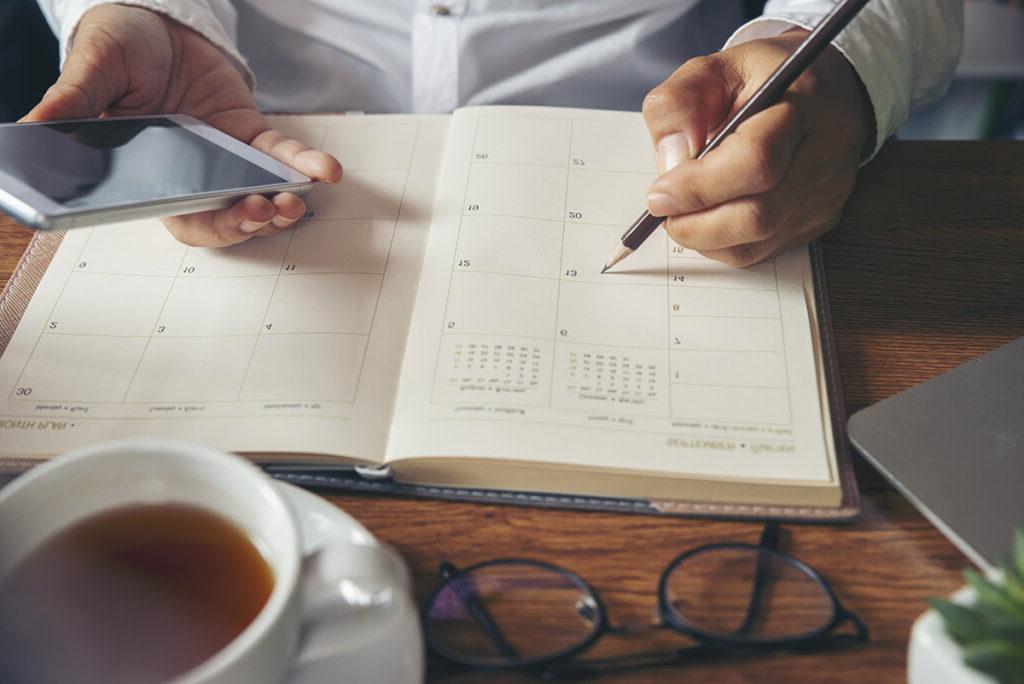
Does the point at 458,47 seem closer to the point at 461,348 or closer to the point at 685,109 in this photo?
the point at 685,109

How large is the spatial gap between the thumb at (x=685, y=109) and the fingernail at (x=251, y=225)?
0.29 meters

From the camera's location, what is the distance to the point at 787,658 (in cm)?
46

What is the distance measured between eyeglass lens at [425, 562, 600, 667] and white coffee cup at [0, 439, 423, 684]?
41 millimetres

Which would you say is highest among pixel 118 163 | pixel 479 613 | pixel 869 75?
pixel 869 75

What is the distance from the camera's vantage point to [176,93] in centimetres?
79

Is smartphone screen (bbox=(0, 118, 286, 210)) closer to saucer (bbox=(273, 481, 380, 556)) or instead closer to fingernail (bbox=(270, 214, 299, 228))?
fingernail (bbox=(270, 214, 299, 228))

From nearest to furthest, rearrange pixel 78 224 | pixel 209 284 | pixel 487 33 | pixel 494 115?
pixel 78 224, pixel 209 284, pixel 494 115, pixel 487 33

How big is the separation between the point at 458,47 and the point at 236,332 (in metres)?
0.44

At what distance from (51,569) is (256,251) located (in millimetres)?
306

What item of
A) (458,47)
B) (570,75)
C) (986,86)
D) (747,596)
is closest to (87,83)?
(458,47)

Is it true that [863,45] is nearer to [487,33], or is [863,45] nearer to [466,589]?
[487,33]

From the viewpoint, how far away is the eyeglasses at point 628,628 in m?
0.46

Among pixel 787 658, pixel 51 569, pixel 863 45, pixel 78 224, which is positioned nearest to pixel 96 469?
pixel 51 569

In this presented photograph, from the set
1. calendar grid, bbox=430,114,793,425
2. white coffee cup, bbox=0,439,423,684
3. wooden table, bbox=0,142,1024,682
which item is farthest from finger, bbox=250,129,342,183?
white coffee cup, bbox=0,439,423,684
